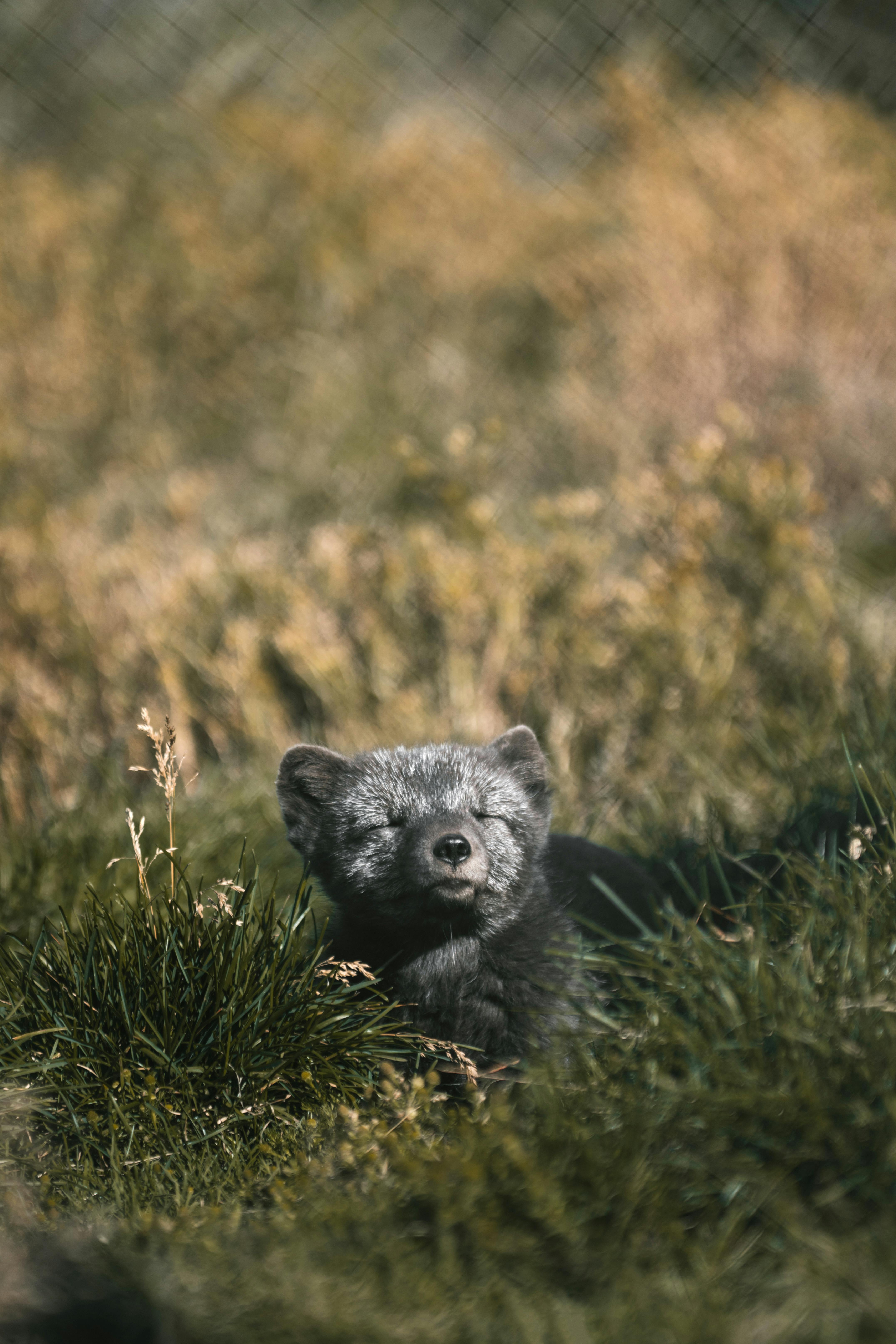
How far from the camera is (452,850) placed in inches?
123

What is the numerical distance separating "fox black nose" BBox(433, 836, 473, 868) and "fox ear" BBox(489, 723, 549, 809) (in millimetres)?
565

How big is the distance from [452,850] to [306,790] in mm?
649

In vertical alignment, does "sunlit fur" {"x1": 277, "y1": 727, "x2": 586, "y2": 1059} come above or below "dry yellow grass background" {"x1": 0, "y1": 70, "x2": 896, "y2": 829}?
below

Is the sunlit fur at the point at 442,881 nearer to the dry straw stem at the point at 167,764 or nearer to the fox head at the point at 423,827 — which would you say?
the fox head at the point at 423,827

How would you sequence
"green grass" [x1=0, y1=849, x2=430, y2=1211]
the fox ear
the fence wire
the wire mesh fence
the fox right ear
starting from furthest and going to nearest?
1. the wire mesh fence
2. the fence wire
3. the fox ear
4. the fox right ear
5. "green grass" [x1=0, y1=849, x2=430, y2=1211]

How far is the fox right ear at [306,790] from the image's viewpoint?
3529mm

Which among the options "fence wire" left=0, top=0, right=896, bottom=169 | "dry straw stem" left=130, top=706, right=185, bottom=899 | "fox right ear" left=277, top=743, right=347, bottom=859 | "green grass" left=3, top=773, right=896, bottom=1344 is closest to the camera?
"green grass" left=3, top=773, right=896, bottom=1344

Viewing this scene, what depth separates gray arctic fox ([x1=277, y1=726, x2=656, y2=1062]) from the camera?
3184 millimetres

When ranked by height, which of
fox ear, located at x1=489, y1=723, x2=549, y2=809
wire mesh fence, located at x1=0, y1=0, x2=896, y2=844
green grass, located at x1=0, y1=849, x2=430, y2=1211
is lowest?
green grass, located at x1=0, y1=849, x2=430, y2=1211

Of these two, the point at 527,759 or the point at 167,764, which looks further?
the point at 527,759

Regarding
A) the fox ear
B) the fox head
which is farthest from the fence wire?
the fox head

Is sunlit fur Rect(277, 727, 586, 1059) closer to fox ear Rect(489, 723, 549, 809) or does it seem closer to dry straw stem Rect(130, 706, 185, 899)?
fox ear Rect(489, 723, 549, 809)

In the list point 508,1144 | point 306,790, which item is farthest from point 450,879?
point 508,1144

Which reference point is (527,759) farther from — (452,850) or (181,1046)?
(181,1046)
